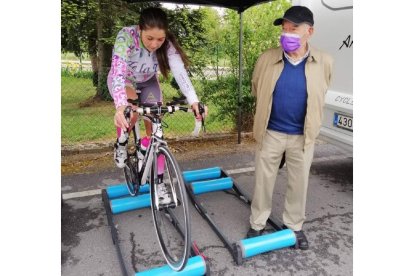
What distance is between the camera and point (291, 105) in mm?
2859

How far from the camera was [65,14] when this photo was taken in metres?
6.78

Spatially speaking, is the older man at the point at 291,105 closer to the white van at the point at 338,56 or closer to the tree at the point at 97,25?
the white van at the point at 338,56

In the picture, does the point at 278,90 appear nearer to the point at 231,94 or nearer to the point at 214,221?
the point at 214,221

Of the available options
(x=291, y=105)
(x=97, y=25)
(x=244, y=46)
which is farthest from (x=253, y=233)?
(x=97, y=25)

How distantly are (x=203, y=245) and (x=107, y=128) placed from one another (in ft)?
15.1

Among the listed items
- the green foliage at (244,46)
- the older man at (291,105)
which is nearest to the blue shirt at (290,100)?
the older man at (291,105)

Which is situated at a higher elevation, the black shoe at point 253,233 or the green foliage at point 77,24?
the green foliage at point 77,24

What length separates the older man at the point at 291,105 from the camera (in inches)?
108

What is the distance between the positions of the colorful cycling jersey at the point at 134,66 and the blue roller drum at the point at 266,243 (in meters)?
1.29

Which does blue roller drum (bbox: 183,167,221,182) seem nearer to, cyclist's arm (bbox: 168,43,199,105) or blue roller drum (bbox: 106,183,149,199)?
blue roller drum (bbox: 106,183,149,199)

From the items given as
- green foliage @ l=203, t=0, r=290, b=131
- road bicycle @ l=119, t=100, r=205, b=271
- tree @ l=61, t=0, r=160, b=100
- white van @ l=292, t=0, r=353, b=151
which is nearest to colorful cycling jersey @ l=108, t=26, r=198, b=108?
road bicycle @ l=119, t=100, r=205, b=271

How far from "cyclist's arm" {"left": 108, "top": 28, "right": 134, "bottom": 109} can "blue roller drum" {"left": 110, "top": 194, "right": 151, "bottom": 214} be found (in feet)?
4.27

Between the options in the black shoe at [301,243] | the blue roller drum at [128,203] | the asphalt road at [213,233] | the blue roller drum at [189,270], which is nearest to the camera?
the blue roller drum at [189,270]

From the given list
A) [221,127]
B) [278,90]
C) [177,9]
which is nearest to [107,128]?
[221,127]
